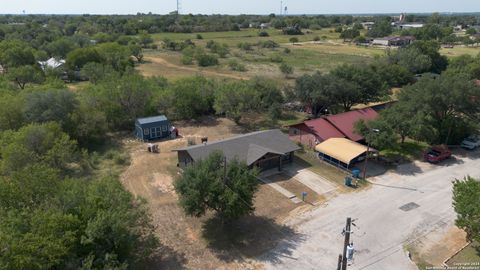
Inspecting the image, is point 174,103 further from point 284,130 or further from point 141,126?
point 284,130

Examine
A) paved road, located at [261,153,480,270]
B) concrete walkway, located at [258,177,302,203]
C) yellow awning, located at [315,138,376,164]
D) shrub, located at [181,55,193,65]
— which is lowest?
paved road, located at [261,153,480,270]

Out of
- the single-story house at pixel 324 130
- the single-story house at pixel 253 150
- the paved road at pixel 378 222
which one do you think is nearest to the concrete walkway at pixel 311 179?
the single-story house at pixel 253 150

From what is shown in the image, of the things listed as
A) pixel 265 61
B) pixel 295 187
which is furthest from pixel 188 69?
pixel 295 187

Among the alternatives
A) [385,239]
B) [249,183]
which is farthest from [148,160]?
[385,239]

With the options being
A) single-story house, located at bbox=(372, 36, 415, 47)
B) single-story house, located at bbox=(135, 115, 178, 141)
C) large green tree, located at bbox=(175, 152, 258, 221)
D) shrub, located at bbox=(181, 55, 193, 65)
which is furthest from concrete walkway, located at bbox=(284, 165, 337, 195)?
single-story house, located at bbox=(372, 36, 415, 47)

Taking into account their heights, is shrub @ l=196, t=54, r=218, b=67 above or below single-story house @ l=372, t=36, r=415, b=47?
below

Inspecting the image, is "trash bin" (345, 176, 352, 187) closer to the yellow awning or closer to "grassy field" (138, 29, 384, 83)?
the yellow awning

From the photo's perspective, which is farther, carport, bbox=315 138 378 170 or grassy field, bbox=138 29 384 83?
grassy field, bbox=138 29 384 83

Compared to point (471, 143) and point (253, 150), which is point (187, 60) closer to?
point (253, 150)
